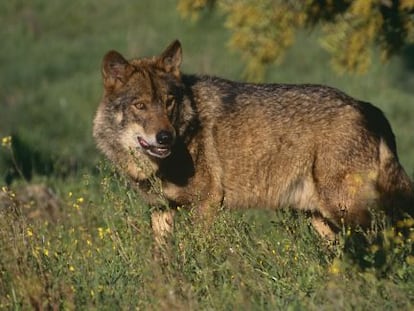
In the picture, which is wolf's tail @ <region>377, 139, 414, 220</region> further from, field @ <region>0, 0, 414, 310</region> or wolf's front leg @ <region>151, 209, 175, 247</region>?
wolf's front leg @ <region>151, 209, 175, 247</region>

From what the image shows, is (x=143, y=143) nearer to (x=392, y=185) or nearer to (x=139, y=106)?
(x=139, y=106)

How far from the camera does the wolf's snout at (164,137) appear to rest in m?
6.50

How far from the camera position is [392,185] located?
6875mm

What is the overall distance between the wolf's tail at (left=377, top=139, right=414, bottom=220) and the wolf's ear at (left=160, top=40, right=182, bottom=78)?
1625 mm

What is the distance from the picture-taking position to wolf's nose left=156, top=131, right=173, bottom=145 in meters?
6.50

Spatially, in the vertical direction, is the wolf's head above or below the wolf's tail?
above

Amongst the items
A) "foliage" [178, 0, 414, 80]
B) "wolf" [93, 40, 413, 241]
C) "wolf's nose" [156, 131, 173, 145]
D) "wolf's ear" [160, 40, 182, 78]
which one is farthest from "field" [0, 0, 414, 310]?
"foliage" [178, 0, 414, 80]

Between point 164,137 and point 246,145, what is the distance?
80 cm

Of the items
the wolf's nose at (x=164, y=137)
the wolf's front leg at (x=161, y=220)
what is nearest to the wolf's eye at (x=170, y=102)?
the wolf's nose at (x=164, y=137)

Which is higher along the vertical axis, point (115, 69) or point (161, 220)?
point (115, 69)

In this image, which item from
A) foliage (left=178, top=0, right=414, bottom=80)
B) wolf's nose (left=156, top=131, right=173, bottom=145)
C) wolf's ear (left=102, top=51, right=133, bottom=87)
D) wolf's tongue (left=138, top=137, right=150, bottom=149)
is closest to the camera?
wolf's nose (left=156, top=131, right=173, bottom=145)

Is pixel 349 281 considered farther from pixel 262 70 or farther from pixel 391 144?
pixel 262 70

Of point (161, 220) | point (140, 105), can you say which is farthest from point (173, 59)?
point (161, 220)

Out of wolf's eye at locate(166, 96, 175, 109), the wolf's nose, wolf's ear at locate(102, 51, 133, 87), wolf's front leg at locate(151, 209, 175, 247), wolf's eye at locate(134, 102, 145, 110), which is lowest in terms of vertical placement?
wolf's front leg at locate(151, 209, 175, 247)
